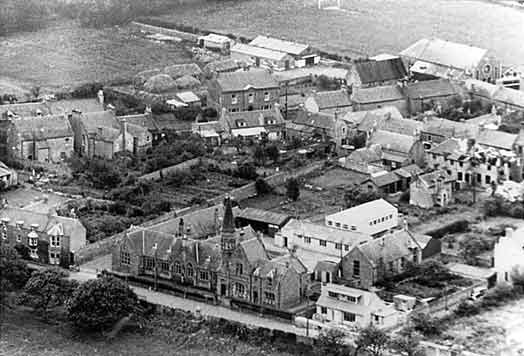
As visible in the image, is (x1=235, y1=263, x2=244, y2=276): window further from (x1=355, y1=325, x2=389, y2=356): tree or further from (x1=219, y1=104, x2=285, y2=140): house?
(x1=219, y1=104, x2=285, y2=140): house

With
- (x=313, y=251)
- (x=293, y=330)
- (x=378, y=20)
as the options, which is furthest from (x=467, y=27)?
(x=293, y=330)

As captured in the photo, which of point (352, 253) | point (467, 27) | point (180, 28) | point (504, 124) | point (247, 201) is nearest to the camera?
point (352, 253)

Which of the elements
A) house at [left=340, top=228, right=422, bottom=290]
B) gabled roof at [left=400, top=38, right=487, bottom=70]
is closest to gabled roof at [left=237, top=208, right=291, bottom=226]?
house at [left=340, top=228, right=422, bottom=290]

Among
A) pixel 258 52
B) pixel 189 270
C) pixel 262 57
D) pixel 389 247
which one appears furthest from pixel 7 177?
pixel 258 52

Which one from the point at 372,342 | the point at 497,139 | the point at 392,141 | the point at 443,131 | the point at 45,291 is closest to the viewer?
the point at 372,342

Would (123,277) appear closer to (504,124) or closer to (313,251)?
(313,251)

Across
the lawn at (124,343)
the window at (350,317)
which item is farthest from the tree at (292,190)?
the window at (350,317)

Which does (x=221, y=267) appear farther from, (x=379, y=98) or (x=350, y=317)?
(x=379, y=98)
